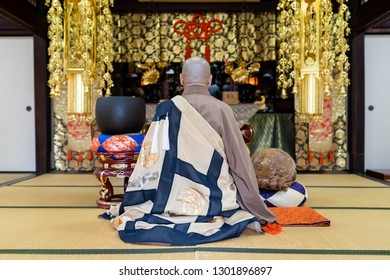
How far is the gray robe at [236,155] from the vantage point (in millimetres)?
2826

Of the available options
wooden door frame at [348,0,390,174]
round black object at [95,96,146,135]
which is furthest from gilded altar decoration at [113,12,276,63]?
round black object at [95,96,146,135]

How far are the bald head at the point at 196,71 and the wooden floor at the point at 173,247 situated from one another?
2.95 feet

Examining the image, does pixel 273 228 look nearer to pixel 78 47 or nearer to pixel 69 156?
pixel 78 47

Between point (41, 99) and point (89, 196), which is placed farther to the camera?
point (41, 99)

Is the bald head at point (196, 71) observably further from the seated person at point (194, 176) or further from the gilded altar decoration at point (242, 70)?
the gilded altar decoration at point (242, 70)

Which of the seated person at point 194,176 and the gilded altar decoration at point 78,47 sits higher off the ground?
the gilded altar decoration at point 78,47

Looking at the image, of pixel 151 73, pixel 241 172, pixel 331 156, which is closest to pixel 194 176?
pixel 241 172

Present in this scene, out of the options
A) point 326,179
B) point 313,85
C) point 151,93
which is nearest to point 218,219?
point 313,85

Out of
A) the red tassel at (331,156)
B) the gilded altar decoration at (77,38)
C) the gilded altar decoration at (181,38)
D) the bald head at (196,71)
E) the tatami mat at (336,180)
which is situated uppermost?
the gilded altar decoration at (181,38)

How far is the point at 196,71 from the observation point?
289 cm

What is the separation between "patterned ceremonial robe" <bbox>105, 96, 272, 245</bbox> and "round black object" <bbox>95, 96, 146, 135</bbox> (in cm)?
83

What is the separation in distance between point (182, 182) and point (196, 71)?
655 millimetres

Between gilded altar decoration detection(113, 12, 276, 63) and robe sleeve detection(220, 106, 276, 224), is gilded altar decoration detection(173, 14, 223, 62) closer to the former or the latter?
gilded altar decoration detection(113, 12, 276, 63)

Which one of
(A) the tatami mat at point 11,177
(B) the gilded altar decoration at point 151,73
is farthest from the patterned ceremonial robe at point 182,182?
(B) the gilded altar decoration at point 151,73
